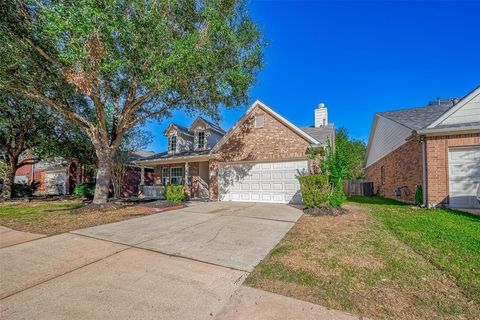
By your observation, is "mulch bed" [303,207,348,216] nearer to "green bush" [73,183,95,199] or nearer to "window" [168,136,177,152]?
"window" [168,136,177,152]

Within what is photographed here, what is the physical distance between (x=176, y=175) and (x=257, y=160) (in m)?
6.96

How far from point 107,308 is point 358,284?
3277 mm

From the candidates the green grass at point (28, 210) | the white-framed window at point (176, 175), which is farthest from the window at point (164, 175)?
the green grass at point (28, 210)

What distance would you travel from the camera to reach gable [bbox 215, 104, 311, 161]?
11461 millimetres

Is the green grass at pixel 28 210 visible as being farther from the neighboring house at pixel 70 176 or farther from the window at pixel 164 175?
the neighboring house at pixel 70 176

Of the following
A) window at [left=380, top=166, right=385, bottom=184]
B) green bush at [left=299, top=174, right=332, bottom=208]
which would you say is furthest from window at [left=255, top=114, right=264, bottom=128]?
window at [left=380, top=166, right=385, bottom=184]

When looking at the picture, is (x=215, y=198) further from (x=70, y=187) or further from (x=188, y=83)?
(x=70, y=187)

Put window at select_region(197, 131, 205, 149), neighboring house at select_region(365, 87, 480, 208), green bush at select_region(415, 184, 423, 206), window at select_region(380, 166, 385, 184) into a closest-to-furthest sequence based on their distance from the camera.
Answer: neighboring house at select_region(365, 87, 480, 208)
green bush at select_region(415, 184, 423, 206)
window at select_region(380, 166, 385, 184)
window at select_region(197, 131, 205, 149)

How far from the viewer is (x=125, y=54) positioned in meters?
7.82

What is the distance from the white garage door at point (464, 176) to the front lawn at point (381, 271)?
3.28m

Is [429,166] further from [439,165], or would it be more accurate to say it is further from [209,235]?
[209,235]

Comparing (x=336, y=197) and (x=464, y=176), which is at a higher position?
(x=464, y=176)

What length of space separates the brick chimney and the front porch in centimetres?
831

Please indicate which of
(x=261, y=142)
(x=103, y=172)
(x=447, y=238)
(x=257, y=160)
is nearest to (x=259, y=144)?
(x=261, y=142)
